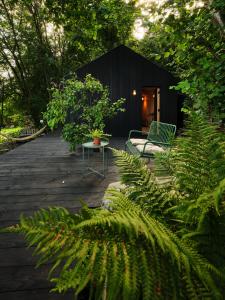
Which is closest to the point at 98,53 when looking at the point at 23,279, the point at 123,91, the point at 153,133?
the point at 123,91

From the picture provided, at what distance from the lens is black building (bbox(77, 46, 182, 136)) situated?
11.9 meters

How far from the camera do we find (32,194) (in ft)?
13.5

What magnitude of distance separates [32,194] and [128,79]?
30.2 ft

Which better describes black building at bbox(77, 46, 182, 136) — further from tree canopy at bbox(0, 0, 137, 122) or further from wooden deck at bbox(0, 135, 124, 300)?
wooden deck at bbox(0, 135, 124, 300)

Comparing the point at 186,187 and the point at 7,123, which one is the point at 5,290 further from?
the point at 7,123

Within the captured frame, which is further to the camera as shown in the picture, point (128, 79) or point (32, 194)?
point (128, 79)

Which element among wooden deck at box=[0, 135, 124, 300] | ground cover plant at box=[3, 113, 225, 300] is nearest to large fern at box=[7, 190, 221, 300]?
ground cover plant at box=[3, 113, 225, 300]

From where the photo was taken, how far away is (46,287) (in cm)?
195

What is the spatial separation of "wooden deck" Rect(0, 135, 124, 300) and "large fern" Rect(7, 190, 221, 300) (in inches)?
12.2

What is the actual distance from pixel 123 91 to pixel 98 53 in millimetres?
8336

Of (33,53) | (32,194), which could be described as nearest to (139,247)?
(32,194)

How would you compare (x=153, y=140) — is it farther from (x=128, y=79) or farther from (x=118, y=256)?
(x=128, y=79)

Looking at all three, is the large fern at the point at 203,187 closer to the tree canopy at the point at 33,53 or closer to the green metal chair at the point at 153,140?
the green metal chair at the point at 153,140

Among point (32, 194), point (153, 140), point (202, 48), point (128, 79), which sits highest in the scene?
point (128, 79)
